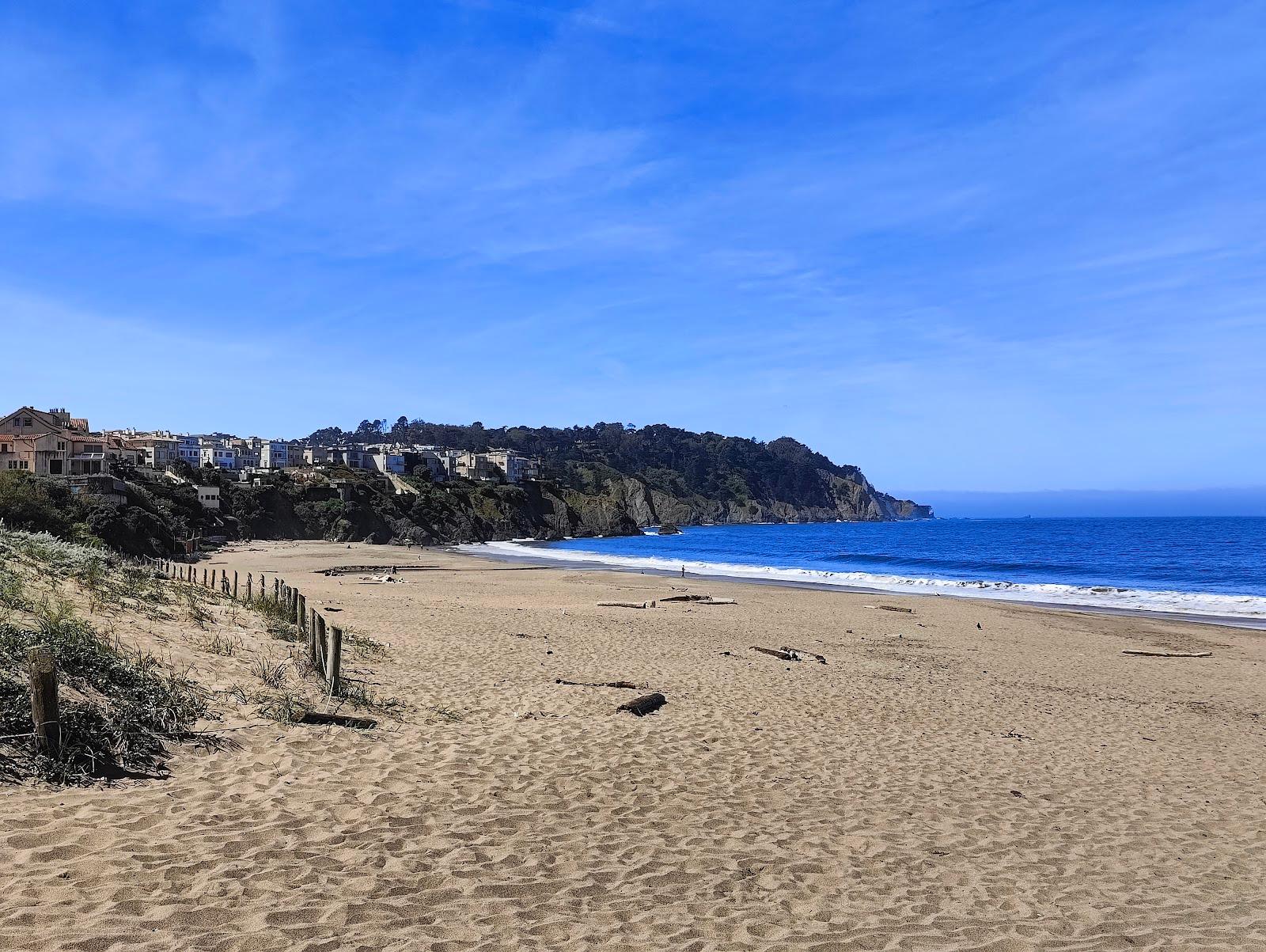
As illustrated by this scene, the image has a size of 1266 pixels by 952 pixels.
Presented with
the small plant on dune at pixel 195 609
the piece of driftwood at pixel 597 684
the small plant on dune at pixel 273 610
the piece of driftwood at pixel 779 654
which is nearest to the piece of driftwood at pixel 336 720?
the piece of driftwood at pixel 597 684

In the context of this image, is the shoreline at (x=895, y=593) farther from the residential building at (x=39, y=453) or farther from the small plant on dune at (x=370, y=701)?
the residential building at (x=39, y=453)

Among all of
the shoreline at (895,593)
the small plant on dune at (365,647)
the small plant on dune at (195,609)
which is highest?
the small plant on dune at (195,609)

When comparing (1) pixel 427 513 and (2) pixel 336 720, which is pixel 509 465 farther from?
(2) pixel 336 720

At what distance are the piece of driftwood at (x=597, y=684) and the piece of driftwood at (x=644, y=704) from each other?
1.14 meters

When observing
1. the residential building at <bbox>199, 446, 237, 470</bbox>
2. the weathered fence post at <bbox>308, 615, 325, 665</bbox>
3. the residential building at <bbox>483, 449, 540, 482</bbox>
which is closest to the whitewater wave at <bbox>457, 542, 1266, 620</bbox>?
the weathered fence post at <bbox>308, 615, 325, 665</bbox>

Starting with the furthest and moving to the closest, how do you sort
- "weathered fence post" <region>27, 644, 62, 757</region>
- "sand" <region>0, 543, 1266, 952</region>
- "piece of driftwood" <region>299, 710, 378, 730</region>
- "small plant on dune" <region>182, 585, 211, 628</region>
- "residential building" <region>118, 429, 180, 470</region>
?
1. "residential building" <region>118, 429, 180, 470</region>
2. "small plant on dune" <region>182, 585, 211, 628</region>
3. "piece of driftwood" <region>299, 710, 378, 730</region>
4. "weathered fence post" <region>27, 644, 62, 757</region>
5. "sand" <region>0, 543, 1266, 952</region>

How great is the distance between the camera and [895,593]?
141 ft

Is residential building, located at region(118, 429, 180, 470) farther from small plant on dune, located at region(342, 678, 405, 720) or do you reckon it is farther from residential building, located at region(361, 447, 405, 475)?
small plant on dune, located at region(342, 678, 405, 720)

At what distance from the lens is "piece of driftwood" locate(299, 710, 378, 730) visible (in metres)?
9.95

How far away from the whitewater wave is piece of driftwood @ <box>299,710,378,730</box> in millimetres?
36548

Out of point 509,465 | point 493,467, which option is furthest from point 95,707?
point 509,465

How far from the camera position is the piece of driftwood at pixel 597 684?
14.2 m

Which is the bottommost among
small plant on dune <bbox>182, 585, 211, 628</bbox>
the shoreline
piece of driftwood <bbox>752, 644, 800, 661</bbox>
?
the shoreline

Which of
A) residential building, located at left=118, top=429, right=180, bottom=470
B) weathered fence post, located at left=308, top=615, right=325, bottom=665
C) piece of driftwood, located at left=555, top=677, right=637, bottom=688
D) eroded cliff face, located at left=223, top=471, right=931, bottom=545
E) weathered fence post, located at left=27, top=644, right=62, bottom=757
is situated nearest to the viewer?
weathered fence post, located at left=27, top=644, right=62, bottom=757
